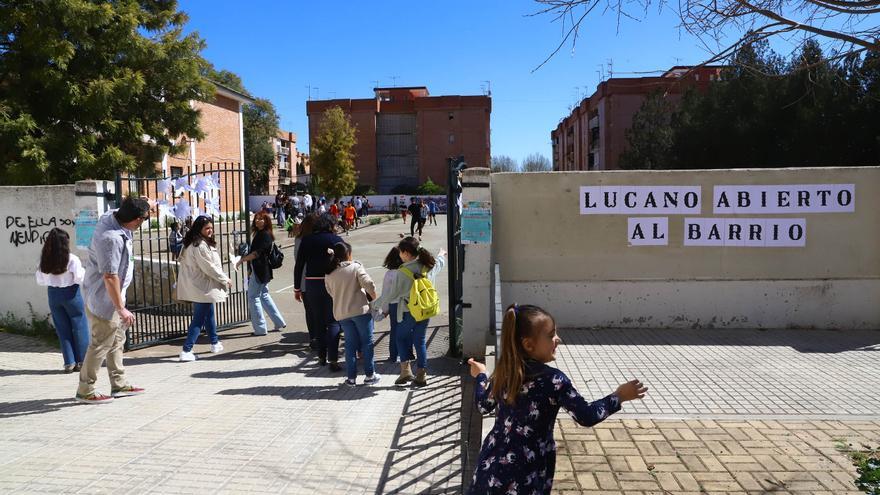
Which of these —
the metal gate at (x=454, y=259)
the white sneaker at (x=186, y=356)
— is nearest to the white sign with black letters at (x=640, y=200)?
the metal gate at (x=454, y=259)

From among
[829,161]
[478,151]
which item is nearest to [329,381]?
[829,161]

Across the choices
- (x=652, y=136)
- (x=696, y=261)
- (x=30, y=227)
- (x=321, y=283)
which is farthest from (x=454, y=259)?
(x=652, y=136)

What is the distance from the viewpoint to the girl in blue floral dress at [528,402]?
2.79 m

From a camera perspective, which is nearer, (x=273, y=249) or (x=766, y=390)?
(x=766, y=390)

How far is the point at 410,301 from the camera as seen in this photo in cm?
635

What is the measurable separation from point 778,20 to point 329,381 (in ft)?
16.1

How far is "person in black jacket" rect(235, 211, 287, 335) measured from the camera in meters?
8.59

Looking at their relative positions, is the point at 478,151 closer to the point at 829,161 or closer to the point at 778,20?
the point at 829,161

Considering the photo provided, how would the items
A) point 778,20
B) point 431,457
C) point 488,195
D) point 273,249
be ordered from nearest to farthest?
1. point 778,20
2. point 431,457
3. point 488,195
4. point 273,249

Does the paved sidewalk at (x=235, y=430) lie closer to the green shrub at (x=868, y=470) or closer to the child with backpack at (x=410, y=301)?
the child with backpack at (x=410, y=301)

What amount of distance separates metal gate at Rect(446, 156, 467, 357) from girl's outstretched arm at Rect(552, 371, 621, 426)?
14.4 ft

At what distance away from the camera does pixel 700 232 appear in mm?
8148

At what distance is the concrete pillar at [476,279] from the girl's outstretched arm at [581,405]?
14.6 feet

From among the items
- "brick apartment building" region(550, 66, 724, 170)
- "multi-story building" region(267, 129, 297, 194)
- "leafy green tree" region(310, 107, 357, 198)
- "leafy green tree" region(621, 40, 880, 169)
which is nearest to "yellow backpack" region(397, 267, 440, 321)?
"leafy green tree" region(621, 40, 880, 169)
